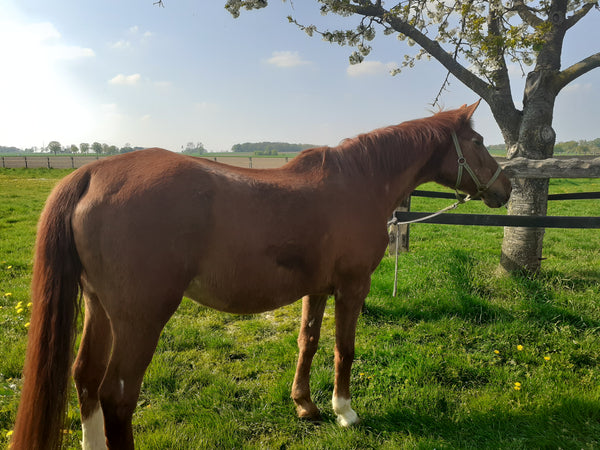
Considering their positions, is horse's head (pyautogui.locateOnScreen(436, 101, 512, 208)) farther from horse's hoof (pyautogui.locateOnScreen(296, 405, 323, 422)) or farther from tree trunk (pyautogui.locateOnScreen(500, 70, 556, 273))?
horse's hoof (pyautogui.locateOnScreen(296, 405, 323, 422))

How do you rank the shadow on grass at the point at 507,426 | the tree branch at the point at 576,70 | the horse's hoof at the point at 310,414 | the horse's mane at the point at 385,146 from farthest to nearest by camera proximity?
the tree branch at the point at 576,70, the horse's hoof at the point at 310,414, the horse's mane at the point at 385,146, the shadow on grass at the point at 507,426

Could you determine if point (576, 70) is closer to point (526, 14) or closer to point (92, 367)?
point (526, 14)

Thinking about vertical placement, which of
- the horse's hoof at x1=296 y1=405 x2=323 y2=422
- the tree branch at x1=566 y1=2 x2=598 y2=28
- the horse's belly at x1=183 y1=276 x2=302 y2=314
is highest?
the tree branch at x1=566 y1=2 x2=598 y2=28

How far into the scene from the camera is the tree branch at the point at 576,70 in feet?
15.5

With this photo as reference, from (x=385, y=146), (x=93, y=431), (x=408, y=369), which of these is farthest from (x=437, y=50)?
(x=93, y=431)

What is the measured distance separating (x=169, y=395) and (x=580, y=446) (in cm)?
316

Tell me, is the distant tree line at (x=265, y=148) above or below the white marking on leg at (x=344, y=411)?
above

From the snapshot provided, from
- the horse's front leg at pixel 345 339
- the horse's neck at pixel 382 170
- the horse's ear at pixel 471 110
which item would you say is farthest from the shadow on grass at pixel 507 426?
the horse's ear at pixel 471 110

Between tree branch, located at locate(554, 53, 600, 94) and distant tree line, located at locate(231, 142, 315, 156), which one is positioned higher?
distant tree line, located at locate(231, 142, 315, 156)

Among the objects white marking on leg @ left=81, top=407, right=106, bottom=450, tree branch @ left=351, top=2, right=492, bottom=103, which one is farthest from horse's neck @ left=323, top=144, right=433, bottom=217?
tree branch @ left=351, top=2, right=492, bottom=103

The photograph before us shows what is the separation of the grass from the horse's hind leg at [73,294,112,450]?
0.33m

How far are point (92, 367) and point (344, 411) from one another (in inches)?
74.6

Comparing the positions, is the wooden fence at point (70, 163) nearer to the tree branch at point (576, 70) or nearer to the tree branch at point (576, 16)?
the tree branch at point (576, 16)

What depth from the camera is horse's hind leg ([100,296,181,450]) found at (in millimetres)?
1857
